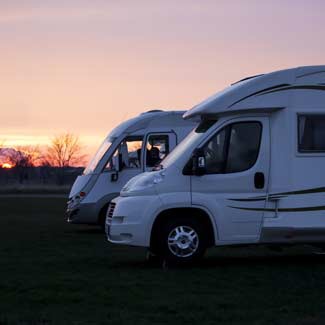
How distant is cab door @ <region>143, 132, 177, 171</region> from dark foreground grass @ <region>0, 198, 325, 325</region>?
178 inches

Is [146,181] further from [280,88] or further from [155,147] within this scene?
[155,147]

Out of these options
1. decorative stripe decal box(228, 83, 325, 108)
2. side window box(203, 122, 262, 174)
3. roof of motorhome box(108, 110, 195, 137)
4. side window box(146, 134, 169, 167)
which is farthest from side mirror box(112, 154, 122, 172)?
decorative stripe decal box(228, 83, 325, 108)

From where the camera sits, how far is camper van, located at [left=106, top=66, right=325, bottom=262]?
13.0 meters

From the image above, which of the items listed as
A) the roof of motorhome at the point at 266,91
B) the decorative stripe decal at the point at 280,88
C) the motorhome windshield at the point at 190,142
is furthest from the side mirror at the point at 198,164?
the decorative stripe decal at the point at 280,88

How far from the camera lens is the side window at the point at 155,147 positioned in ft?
68.6

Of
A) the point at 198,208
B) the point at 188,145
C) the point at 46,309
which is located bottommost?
the point at 46,309

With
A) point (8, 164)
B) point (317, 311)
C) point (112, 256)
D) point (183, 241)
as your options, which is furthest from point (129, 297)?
point (8, 164)

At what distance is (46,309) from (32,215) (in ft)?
71.1

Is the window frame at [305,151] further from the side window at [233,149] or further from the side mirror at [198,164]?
the side mirror at [198,164]

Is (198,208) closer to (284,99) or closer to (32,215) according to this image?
(284,99)

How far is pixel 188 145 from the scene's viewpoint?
44.0 ft

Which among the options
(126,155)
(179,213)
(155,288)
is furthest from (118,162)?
(155,288)

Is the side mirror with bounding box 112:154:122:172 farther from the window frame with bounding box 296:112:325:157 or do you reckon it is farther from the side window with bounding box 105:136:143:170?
the window frame with bounding box 296:112:325:157

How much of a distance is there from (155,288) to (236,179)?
289cm
